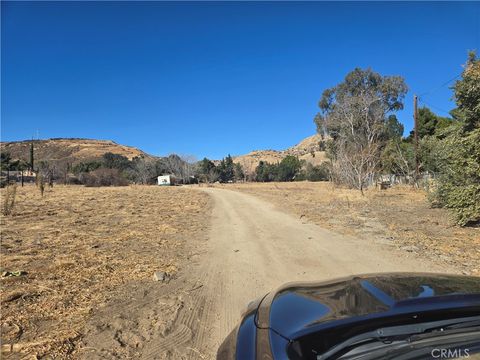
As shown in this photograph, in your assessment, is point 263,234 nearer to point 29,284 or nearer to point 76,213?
point 29,284

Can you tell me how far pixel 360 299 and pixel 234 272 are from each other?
495 cm

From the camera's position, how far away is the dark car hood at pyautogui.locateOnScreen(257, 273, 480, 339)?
1.97 meters

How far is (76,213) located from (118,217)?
7.02 feet

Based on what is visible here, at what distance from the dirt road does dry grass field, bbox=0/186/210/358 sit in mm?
724

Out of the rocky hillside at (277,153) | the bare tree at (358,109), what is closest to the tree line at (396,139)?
the bare tree at (358,109)

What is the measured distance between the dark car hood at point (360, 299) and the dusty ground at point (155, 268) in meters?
1.70

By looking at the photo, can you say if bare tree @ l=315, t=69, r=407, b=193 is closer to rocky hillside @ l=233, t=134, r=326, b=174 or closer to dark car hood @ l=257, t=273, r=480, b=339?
dark car hood @ l=257, t=273, r=480, b=339

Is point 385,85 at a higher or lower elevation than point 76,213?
higher

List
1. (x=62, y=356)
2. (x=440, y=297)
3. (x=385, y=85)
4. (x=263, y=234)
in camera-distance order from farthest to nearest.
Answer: (x=385, y=85)
(x=263, y=234)
(x=62, y=356)
(x=440, y=297)

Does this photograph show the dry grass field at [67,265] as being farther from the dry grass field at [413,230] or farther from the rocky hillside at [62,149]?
the rocky hillside at [62,149]

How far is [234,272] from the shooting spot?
6980 mm

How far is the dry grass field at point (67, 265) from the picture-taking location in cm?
410

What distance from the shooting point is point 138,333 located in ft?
13.6

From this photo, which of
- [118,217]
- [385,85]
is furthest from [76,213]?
[385,85]
